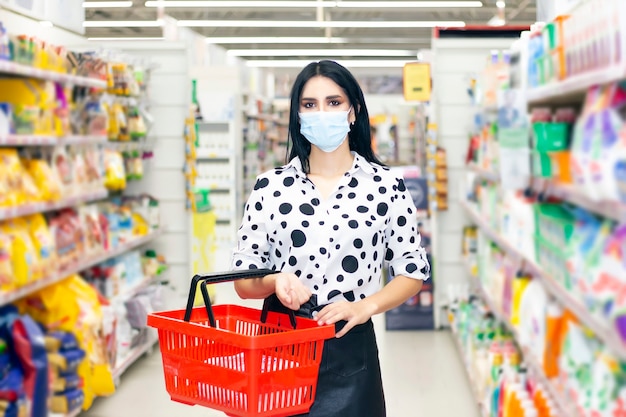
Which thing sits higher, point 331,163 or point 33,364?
point 331,163

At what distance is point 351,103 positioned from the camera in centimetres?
246

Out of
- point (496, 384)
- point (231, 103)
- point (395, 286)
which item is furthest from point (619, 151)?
point (231, 103)

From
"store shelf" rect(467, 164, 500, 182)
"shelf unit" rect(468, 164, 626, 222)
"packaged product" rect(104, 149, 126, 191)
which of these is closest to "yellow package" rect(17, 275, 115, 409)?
"packaged product" rect(104, 149, 126, 191)

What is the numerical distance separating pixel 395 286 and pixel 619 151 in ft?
2.25

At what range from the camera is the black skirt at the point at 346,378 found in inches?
88.2

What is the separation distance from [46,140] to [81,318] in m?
0.95

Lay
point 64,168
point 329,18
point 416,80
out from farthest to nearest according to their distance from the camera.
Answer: point 329,18 < point 416,80 < point 64,168

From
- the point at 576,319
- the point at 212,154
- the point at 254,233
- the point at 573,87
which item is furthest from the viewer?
the point at 212,154

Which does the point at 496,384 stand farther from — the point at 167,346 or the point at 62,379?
the point at 167,346

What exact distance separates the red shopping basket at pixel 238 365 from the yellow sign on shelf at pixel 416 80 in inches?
226

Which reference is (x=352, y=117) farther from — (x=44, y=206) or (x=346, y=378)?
(x=44, y=206)

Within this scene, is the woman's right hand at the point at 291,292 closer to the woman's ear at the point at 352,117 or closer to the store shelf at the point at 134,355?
the woman's ear at the point at 352,117

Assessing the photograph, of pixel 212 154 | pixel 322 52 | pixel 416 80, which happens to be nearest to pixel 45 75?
pixel 416 80

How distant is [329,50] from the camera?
23.7m
